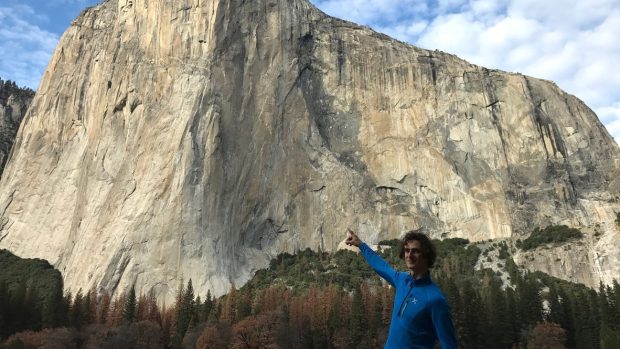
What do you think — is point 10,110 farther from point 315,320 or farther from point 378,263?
point 378,263

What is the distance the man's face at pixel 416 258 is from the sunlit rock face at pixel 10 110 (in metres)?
128

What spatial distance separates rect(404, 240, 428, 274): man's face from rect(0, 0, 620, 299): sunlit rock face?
221 feet

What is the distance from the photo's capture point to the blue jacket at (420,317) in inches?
142

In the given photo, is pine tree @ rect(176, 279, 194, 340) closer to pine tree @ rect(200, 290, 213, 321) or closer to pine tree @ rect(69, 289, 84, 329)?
pine tree @ rect(200, 290, 213, 321)

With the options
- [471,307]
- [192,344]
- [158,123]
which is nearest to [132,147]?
[158,123]

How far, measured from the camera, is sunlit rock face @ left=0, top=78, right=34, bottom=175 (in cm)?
11788

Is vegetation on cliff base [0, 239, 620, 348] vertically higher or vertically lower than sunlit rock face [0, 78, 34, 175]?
lower

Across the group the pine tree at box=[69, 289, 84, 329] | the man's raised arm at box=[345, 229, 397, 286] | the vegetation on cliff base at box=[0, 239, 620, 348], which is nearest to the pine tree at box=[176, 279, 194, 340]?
the vegetation on cliff base at box=[0, 239, 620, 348]

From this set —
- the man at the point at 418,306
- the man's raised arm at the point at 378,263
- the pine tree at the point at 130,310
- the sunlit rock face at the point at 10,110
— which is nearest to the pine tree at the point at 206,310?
the pine tree at the point at 130,310

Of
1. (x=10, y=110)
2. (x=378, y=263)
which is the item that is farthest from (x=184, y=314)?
(x=10, y=110)

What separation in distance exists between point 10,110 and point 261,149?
2716 inches

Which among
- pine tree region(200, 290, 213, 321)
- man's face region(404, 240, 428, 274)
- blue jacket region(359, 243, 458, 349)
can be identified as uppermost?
pine tree region(200, 290, 213, 321)

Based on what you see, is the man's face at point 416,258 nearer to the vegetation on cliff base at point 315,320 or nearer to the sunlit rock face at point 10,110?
the vegetation on cliff base at point 315,320

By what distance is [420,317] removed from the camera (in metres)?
3.77
